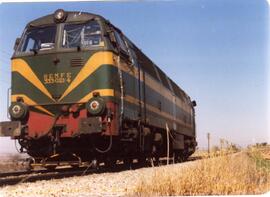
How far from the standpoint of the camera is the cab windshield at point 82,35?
32.7 feet

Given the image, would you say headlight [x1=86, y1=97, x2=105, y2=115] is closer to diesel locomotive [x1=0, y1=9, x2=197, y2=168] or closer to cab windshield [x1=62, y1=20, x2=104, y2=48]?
diesel locomotive [x1=0, y1=9, x2=197, y2=168]

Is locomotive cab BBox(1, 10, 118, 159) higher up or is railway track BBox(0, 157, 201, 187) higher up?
locomotive cab BBox(1, 10, 118, 159)

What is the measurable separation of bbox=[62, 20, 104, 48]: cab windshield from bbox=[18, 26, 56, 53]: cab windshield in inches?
13.1

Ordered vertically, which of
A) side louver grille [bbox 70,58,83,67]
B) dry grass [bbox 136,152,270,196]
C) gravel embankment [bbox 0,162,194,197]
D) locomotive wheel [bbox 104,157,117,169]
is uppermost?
side louver grille [bbox 70,58,83,67]

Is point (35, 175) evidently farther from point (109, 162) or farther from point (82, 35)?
point (82, 35)

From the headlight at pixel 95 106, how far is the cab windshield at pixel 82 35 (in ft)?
4.34

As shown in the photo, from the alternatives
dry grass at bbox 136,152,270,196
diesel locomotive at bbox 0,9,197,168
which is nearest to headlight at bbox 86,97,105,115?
diesel locomotive at bbox 0,9,197,168

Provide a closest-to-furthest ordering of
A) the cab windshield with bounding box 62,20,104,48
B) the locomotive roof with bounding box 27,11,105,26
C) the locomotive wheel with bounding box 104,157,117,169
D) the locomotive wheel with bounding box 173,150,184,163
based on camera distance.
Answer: the cab windshield with bounding box 62,20,104,48 < the locomotive roof with bounding box 27,11,105,26 < the locomotive wheel with bounding box 104,157,117,169 < the locomotive wheel with bounding box 173,150,184,163

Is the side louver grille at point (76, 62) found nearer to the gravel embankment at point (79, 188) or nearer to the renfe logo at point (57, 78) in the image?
the renfe logo at point (57, 78)

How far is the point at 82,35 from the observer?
32.8 feet

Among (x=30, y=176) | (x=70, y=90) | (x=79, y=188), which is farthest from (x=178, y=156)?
(x=79, y=188)

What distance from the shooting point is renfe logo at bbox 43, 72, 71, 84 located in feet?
32.1

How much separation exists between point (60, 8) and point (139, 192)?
5379 mm

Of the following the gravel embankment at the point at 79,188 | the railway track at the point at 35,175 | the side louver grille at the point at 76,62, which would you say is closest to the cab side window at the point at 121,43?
the side louver grille at the point at 76,62
